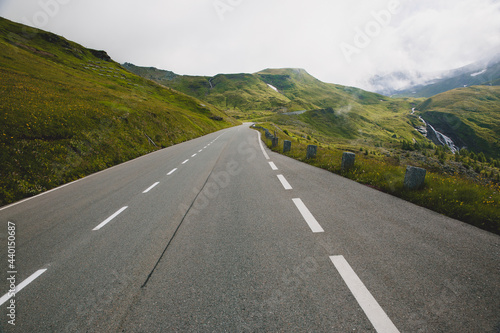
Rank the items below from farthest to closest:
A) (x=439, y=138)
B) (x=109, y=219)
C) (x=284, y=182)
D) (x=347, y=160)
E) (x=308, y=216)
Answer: (x=439, y=138)
(x=347, y=160)
(x=284, y=182)
(x=109, y=219)
(x=308, y=216)

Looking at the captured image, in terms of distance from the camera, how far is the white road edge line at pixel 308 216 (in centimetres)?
383

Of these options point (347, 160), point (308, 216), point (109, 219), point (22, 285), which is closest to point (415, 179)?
point (347, 160)

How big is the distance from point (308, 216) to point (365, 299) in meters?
→ 2.10

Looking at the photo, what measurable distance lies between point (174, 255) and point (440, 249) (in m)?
4.27

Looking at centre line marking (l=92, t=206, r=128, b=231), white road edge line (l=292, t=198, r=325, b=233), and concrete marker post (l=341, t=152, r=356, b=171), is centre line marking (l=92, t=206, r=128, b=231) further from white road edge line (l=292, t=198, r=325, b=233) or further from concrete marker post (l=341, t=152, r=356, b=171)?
concrete marker post (l=341, t=152, r=356, b=171)

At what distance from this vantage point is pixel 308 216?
→ 14.1 ft

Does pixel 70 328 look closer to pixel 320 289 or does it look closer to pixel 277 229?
pixel 320 289

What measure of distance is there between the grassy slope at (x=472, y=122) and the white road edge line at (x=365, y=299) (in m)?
180

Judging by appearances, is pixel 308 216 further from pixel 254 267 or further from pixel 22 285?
pixel 22 285

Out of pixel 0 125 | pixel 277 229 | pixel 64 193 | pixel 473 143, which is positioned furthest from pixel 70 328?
pixel 473 143

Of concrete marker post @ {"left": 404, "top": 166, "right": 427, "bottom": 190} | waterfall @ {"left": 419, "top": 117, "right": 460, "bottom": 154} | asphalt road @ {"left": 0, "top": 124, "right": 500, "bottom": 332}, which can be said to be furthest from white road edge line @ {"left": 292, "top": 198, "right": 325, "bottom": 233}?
waterfall @ {"left": 419, "top": 117, "right": 460, "bottom": 154}

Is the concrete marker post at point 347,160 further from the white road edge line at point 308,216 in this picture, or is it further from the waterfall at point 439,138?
the waterfall at point 439,138

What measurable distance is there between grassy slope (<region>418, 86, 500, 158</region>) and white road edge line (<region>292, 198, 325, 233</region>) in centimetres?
17884

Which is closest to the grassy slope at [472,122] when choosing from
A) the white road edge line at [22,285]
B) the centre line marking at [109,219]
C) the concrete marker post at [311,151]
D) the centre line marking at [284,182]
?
the concrete marker post at [311,151]
